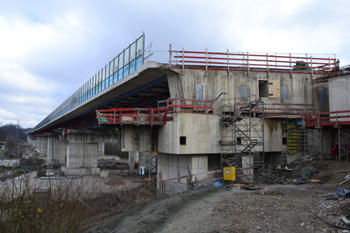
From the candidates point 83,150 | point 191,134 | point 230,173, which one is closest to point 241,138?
point 230,173

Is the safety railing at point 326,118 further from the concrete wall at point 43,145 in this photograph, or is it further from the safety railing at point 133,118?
the concrete wall at point 43,145

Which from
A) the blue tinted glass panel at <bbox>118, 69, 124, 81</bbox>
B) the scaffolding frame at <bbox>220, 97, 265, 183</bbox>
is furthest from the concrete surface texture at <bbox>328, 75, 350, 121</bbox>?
the blue tinted glass panel at <bbox>118, 69, 124, 81</bbox>

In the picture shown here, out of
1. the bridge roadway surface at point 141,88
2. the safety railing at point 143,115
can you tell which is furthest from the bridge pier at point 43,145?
the safety railing at point 143,115

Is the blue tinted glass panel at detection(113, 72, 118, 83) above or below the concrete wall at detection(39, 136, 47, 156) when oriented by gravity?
above

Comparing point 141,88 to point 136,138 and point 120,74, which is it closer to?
point 120,74

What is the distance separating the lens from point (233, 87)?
73.4 feet

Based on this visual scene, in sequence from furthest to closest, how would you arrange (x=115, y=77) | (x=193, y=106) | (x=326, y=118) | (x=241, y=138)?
(x=115, y=77), (x=326, y=118), (x=241, y=138), (x=193, y=106)

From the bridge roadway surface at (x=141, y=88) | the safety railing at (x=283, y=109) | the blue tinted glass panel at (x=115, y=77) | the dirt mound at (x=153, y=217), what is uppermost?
the blue tinted glass panel at (x=115, y=77)

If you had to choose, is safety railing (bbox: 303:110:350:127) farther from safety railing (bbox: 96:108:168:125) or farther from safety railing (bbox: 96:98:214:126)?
safety railing (bbox: 96:108:168:125)

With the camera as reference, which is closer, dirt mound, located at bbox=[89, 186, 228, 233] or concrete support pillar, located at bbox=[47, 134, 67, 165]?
dirt mound, located at bbox=[89, 186, 228, 233]

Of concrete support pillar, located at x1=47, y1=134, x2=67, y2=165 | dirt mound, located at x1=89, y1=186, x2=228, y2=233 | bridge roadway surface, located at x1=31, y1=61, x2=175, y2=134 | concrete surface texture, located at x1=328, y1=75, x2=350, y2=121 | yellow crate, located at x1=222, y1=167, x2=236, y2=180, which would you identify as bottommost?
concrete support pillar, located at x1=47, y1=134, x2=67, y2=165

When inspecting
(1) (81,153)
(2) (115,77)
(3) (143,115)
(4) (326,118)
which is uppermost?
(2) (115,77)

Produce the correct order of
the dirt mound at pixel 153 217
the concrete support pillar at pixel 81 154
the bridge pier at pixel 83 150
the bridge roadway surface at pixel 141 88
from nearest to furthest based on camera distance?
the dirt mound at pixel 153 217 < the bridge roadway surface at pixel 141 88 < the bridge pier at pixel 83 150 < the concrete support pillar at pixel 81 154

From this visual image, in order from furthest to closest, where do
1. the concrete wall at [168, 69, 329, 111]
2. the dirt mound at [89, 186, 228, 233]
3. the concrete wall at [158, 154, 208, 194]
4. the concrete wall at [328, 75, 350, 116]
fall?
1. the concrete wall at [328, 75, 350, 116]
2. the concrete wall at [168, 69, 329, 111]
3. the concrete wall at [158, 154, 208, 194]
4. the dirt mound at [89, 186, 228, 233]
